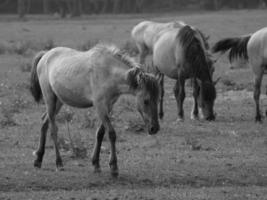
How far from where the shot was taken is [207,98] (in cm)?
1509

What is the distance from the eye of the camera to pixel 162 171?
10.3 metres

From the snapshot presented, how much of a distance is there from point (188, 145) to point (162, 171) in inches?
87.9

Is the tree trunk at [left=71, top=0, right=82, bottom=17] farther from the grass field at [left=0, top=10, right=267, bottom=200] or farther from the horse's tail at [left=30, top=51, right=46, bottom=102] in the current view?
the horse's tail at [left=30, top=51, right=46, bottom=102]

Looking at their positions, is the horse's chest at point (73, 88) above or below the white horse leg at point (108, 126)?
above

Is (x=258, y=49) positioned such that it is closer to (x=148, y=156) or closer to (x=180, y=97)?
(x=180, y=97)

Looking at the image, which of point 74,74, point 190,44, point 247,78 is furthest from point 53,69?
point 247,78

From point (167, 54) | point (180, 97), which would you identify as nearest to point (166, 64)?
point (167, 54)

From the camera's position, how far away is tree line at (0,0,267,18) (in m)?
76.4

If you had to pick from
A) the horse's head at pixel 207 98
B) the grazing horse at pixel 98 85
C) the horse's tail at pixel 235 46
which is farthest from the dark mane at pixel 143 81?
the horse's tail at pixel 235 46

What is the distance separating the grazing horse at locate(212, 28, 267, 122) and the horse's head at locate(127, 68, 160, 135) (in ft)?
20.0

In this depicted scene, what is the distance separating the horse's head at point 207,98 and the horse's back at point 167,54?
2.82ft

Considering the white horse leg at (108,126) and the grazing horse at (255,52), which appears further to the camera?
the grazing horse at (255,52)

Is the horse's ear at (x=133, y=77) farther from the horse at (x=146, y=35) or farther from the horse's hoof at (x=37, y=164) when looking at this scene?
the horse at (x=146, y=35)

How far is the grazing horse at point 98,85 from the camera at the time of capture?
9.46m
